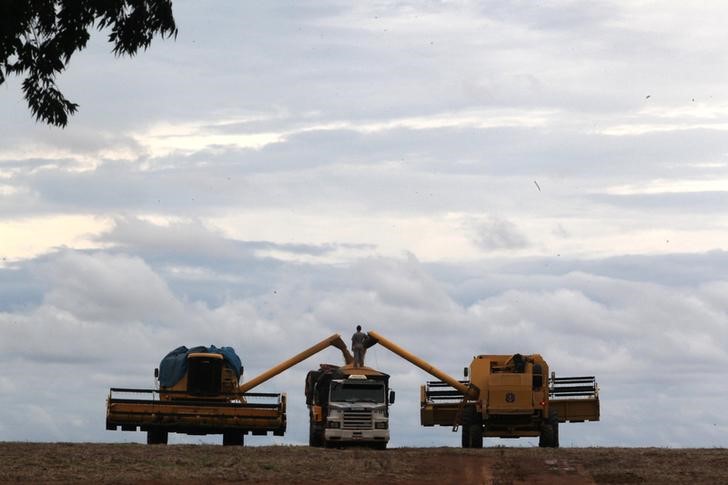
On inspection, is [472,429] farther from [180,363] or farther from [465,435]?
[180,363]

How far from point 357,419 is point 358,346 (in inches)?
Result: 239

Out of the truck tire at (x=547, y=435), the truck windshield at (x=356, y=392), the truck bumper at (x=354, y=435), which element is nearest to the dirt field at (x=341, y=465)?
the truck bumper at (x=354, y=435)

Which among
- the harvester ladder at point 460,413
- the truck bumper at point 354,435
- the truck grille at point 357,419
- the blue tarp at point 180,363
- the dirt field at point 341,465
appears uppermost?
the blue tarp at point 180,363

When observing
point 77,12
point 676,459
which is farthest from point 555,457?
point 77,12

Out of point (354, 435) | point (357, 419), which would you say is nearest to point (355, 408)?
point (357, 419)

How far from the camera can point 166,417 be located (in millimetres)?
50500

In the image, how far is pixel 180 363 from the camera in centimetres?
5300

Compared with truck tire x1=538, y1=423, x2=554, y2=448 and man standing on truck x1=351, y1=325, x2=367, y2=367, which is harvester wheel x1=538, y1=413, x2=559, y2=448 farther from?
man standing on truck x1=351, y1=325, x2=367, y2=367

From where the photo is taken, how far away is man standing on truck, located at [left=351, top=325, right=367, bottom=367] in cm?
5244

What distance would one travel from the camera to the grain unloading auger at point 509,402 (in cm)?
5012

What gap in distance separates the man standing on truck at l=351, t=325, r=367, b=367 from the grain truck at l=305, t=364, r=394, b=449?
4.19 metres

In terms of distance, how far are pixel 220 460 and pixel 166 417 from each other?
1256 centimetres

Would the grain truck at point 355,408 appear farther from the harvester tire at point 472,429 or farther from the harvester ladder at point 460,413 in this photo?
the harvester ladder at point 460,413

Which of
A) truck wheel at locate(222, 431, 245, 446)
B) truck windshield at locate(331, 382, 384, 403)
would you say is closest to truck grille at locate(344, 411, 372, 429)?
truck windshield at locate(331, 382, 384, 403)
